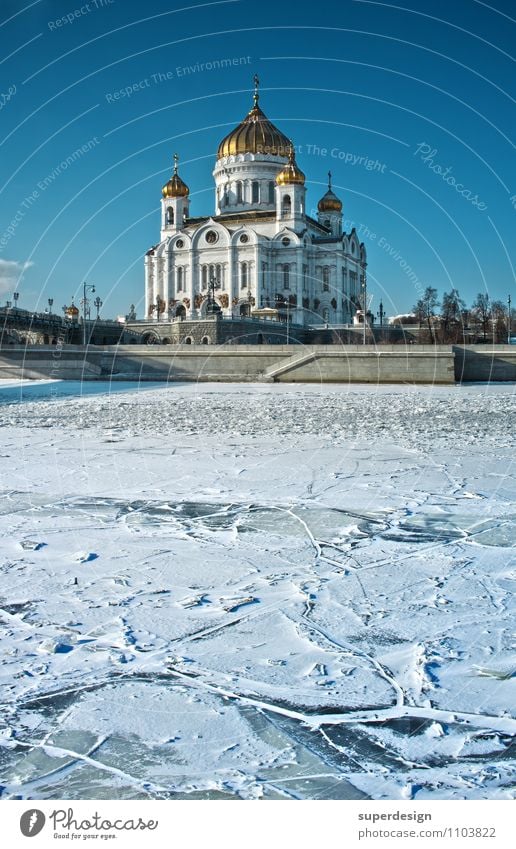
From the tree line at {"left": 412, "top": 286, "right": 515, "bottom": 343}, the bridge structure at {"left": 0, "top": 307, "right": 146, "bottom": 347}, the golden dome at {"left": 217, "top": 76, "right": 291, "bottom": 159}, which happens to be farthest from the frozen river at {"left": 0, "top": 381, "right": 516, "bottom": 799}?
the golden dome at {"left": 217, "top": 76, "right": 291, "bottom": 159}

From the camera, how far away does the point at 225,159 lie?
7106cm

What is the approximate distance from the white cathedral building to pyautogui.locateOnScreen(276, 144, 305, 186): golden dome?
81 millimetres

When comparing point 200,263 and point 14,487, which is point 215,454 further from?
point 200,263

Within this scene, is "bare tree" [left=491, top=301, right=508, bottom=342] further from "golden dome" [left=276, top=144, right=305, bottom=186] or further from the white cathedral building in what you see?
"golden dome" [left=276, top=144, right=305, bottom=186]

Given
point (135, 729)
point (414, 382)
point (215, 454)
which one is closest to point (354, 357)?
point (414, 382)

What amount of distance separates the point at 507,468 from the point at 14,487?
211 inches

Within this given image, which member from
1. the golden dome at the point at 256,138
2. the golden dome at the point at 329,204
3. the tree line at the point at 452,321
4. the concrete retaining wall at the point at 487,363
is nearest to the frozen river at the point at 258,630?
the concrete retaining wall at the point at 487,363

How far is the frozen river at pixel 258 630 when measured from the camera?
2.99 metres

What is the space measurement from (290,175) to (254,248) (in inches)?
264

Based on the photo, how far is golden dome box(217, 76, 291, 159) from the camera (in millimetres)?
69438

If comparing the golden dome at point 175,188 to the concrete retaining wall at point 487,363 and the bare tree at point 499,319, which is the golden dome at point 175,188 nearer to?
the bare tree at point 499,319
